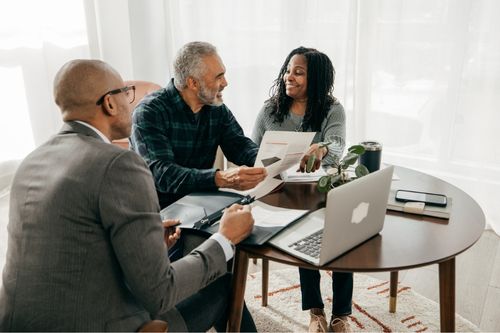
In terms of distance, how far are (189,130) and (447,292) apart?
111 centimetres

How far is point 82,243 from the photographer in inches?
39.3

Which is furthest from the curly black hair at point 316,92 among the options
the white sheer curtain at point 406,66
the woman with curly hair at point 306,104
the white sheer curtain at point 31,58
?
the white sheer curtain at point 31,58

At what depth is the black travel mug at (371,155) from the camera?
65.2 inches

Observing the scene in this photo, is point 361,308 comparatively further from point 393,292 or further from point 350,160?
point 350,160

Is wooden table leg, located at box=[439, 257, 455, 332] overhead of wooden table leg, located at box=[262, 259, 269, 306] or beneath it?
overhead

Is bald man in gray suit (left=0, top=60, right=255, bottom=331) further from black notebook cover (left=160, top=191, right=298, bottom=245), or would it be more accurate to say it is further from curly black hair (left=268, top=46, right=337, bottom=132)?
curly black hair (left=268, top=46, right=337, bottom=132)

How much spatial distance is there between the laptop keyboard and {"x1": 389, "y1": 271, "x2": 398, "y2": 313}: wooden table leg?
0.84 metres

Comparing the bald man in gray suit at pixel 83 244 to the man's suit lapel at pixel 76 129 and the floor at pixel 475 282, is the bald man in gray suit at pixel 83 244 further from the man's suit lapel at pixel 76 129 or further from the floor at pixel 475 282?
the floor at pixel 475 282

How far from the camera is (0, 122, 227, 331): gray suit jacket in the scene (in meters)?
0.99

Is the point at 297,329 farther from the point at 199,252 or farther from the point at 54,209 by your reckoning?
the point at 54,209

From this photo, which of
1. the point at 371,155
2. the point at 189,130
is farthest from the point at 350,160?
the point at 189,130

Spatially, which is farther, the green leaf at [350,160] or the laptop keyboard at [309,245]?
the green leaf at [350,160]

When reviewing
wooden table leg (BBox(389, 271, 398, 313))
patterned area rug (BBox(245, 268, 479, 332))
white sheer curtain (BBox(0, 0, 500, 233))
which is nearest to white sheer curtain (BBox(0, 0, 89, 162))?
white sheer curtain (BBox(0, 0, 500, 233))

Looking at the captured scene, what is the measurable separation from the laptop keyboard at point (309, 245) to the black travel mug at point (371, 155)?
471 millimetres
